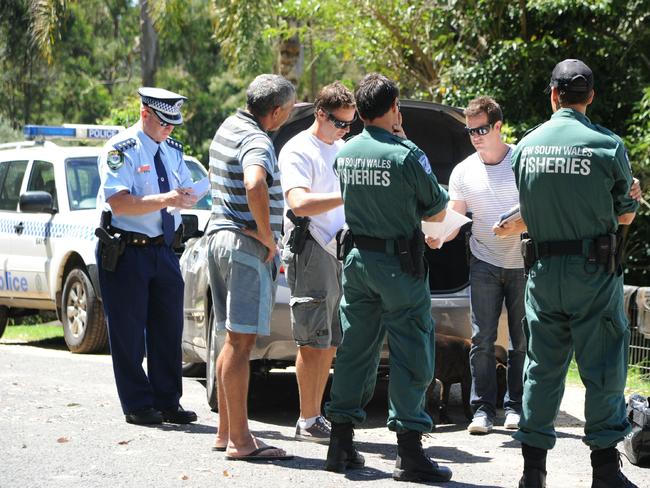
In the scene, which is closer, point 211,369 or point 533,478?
point 533,478

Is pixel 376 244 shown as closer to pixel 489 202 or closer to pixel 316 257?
pixel 316 257

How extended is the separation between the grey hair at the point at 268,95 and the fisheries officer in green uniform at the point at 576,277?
1445mm

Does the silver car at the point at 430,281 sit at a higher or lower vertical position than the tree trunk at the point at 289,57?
lower

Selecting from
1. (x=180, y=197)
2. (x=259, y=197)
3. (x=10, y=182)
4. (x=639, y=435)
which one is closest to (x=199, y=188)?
(x=180, y=197)

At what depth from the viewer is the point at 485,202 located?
7133mm

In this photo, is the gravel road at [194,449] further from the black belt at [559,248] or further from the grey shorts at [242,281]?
the black belt at [559,248]

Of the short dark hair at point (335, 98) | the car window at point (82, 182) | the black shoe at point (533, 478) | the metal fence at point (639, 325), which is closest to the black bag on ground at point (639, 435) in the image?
the black shoe at point (533, 478)

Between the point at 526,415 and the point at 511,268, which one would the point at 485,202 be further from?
the point at 526,415

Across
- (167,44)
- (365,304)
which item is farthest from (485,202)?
(167,44)

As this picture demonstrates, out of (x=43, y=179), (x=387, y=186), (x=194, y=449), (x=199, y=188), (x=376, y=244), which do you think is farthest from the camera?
(x=43, y=179)

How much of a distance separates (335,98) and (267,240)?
95 cm

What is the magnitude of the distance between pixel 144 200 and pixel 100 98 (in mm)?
29960

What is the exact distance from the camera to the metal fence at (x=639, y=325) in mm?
8391

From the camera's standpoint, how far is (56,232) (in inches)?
446
